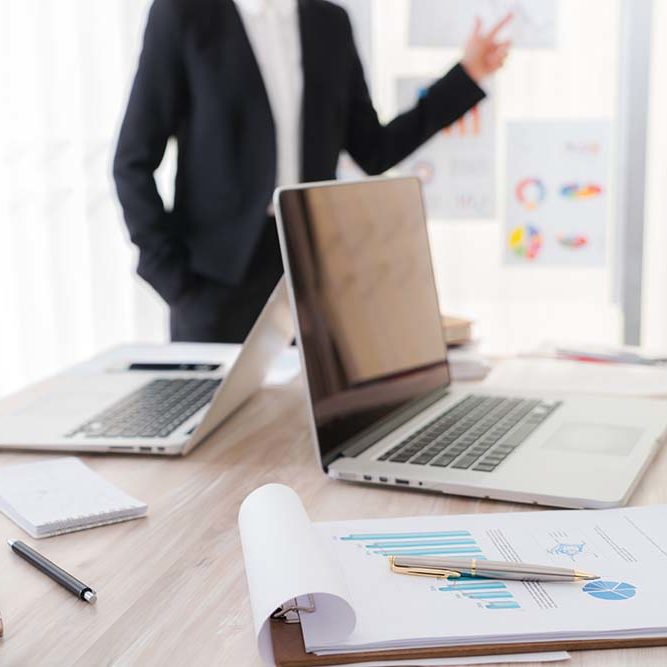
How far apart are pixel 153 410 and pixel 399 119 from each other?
140cm

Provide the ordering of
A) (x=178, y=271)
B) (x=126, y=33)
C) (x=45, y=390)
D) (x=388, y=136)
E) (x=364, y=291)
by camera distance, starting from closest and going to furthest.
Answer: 1. (x=364, y=291)
2. (x=45, y=390)
3. (x=178, y=271)
4. (x=388, y=136)
5. (x=126, y=33)

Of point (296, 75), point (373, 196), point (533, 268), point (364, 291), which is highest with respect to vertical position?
point (296, 75)

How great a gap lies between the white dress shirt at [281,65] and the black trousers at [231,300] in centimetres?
16

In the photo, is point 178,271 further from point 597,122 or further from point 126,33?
point 597,122

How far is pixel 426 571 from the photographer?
2.52 ft

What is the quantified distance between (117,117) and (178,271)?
1.06 meters

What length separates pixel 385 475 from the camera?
1.01 metres

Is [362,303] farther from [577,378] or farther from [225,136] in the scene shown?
[225,136]

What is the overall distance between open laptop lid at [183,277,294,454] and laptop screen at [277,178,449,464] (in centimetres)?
8

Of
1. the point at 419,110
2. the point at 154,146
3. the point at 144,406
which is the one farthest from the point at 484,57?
the point at 144,406

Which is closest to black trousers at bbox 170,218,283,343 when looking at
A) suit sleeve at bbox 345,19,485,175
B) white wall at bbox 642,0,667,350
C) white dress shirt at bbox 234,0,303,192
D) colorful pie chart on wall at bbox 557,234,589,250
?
white dress shirt at bbox 234,0,303,192

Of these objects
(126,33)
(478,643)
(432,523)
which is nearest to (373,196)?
(432,523)

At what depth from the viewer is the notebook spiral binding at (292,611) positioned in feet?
2.33

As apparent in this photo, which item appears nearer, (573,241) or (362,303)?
(362,303)
